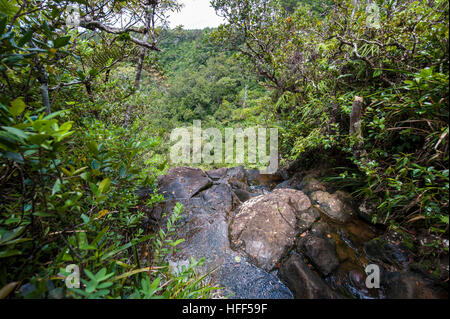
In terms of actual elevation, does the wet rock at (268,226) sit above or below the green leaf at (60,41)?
below

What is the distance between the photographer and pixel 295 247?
2.29m

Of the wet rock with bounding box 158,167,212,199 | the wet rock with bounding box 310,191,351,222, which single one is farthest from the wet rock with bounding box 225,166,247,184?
the wet rock with bounding box 310,191,351,222

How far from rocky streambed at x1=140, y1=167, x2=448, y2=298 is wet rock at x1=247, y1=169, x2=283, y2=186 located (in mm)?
1308

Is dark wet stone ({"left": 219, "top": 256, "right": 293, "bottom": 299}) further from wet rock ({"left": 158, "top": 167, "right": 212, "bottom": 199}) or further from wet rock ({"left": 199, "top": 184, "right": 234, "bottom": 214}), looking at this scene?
wet rock ({"left": 158, "top": 167, "right": 212, "bottom": 199})

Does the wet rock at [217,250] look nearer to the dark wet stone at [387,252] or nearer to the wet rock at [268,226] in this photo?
the wet rock at [268,226]

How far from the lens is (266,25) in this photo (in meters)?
4.10

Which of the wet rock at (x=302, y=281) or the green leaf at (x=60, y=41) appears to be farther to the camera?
the wet rock at (x=302, y=281)

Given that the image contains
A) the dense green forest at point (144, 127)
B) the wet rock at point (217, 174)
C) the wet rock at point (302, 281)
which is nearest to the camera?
the dense green forest at point (144, 127)

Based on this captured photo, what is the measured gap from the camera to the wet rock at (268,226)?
2279 mm

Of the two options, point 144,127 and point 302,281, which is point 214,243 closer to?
point 302,281

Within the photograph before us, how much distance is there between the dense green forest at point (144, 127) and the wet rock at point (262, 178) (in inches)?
33.7

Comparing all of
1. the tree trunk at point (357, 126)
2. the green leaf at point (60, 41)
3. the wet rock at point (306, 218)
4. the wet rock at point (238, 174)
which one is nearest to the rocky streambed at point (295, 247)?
the wet rock at point (306, 218)

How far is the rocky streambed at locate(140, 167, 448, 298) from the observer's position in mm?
1737
